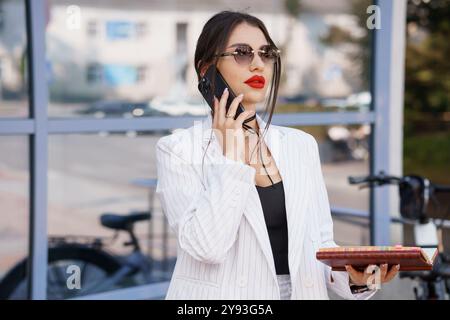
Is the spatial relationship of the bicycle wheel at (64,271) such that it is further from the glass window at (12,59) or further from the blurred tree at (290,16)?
the blurred tree at (290,16)

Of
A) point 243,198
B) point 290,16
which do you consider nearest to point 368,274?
point 243,198

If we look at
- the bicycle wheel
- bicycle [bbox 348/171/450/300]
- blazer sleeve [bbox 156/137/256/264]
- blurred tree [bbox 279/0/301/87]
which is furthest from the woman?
blurred tree [bbox 279/0/301/87]

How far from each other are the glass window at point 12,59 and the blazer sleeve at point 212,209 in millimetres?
2894

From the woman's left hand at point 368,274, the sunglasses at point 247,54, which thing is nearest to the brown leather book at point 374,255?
the woman's left hand at point 368,274

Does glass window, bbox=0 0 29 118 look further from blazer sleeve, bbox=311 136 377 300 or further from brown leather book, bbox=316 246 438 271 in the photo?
brown leather book, bbox=316 246 438 271

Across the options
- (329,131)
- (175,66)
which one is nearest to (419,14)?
(329,131)

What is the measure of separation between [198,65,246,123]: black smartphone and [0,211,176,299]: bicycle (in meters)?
2.33

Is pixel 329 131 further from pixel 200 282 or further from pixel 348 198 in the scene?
pixel 200 282

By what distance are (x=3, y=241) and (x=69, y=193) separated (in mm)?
665

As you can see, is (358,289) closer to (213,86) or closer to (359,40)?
(213,86)

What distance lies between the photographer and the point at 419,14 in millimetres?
14422

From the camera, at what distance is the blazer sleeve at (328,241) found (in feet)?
7.45

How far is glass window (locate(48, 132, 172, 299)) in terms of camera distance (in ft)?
17.0
